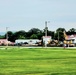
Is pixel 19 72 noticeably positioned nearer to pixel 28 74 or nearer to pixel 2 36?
pixel 28 74

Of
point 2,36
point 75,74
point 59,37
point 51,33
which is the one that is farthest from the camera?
point 2,36

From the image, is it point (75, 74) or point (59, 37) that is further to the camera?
point (59, 37)

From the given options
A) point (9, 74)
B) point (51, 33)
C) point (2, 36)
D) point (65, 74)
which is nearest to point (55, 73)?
point (65, 74)

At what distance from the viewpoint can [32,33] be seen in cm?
16925

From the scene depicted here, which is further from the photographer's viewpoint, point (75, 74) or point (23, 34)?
point (23, 34)

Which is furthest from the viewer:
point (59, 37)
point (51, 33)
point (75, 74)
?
point (51, 33)

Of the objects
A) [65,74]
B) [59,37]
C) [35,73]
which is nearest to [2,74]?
[35,73]

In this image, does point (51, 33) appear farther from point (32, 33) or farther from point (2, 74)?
point (2, 74)

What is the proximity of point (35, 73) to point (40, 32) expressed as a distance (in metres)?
A: 148

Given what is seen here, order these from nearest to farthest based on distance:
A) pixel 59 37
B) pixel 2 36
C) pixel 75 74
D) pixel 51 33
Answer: pixel 75 74 → pixel 59 37 → pixel 51 33 → pixel 2 36

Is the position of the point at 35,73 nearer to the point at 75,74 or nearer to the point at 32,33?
the point at 75,74

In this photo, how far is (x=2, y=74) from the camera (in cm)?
1759

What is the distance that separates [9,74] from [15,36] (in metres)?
150

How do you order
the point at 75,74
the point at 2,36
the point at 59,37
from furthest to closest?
the point at 2,36
the point at 59,37
the point at 75,74
